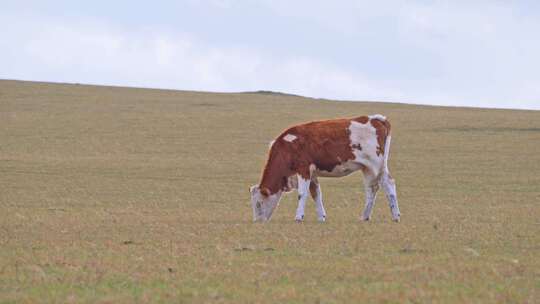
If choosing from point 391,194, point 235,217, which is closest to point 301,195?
point 391,194

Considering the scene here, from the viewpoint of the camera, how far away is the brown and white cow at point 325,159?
58.9 feet

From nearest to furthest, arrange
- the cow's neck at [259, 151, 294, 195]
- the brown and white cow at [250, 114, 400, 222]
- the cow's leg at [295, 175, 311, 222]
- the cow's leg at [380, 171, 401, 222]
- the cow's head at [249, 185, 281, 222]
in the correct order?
the cow's leg at [295, 175, 311, 222] < the cow's leg at [380, 171, 401, 222] < the brown and white cow at [250, 114, 400, 222] < the cow's head at [249, 185, 281, 222] < the cow's neck at [259, 151, 294, 195]

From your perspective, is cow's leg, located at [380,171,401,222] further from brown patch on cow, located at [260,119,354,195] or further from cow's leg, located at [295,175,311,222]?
cow's leg, located at [295,175,311,222]

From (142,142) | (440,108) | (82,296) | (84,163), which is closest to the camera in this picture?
(82,296)

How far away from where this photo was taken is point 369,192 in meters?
18.2

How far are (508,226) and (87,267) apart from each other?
24.5 ft

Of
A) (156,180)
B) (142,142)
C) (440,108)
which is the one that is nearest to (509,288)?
(156,180)

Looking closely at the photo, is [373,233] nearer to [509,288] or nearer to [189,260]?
[189,260]

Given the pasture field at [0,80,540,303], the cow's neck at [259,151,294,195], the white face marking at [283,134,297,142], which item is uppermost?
the white face marking at [283,134,297,142]

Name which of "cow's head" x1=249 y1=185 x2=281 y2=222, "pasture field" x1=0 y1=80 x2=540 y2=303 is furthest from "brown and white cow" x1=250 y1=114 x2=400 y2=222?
"pasture field" x1=0 y1=80 x2=540 y2=303

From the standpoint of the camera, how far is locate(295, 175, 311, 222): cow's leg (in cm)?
1770

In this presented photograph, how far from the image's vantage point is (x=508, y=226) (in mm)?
15898

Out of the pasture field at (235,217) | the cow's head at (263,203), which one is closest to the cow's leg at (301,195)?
the pasture field at (235,217)

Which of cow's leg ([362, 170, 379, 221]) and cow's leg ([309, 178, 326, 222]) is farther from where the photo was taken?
cow's leg ([362, 170, 379, 221])
